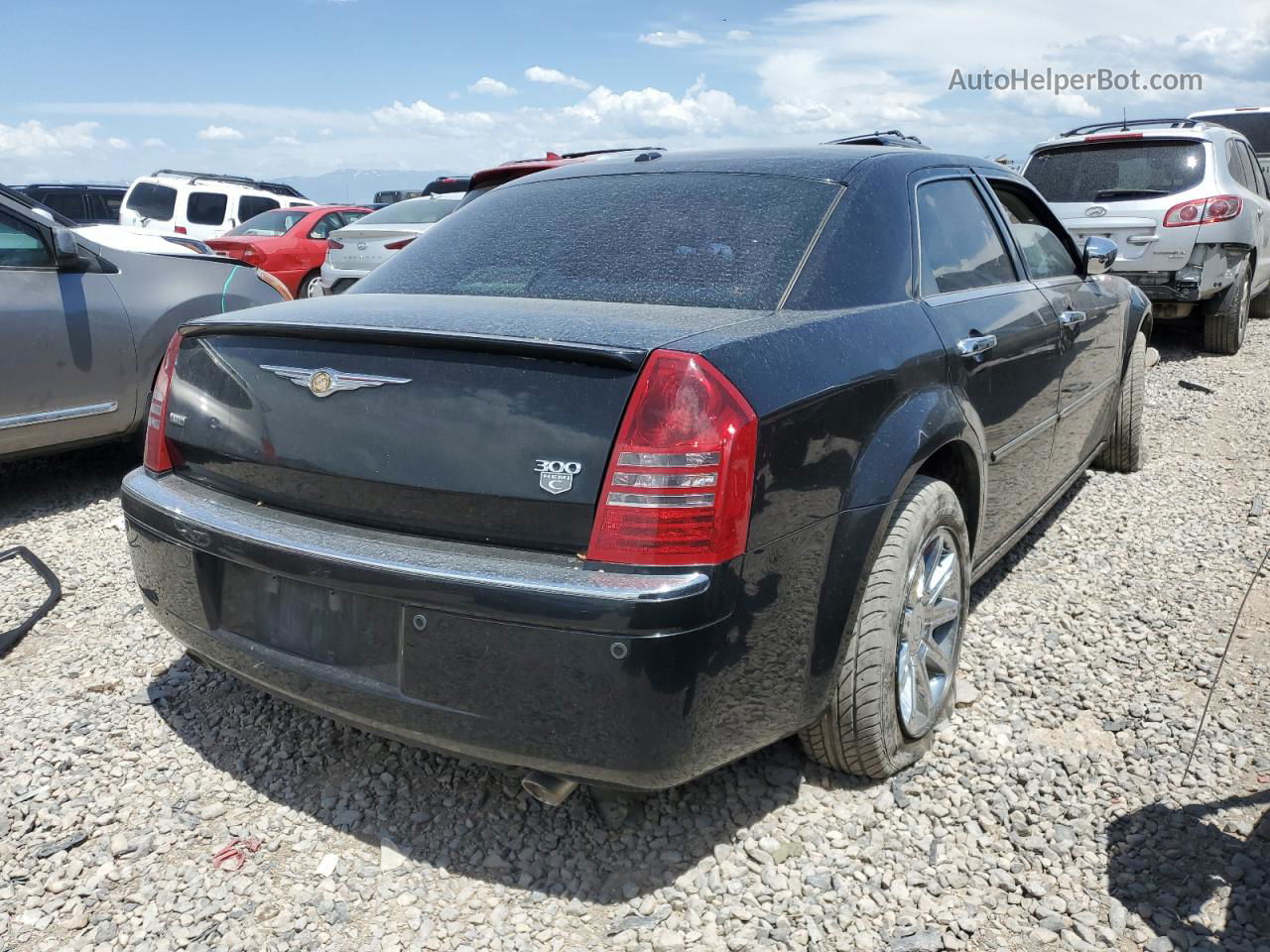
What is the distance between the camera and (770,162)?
2.98 m

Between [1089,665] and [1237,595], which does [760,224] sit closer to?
[1089,665]

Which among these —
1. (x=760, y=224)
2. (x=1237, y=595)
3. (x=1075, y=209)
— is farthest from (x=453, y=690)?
(x=1075, y=209)

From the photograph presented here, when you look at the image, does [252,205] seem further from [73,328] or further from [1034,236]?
[1034,236]

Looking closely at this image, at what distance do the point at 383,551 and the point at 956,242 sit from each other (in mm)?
2083

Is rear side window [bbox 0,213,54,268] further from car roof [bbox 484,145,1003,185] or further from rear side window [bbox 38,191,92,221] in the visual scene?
rear side window [bbox 38,191,92,221]

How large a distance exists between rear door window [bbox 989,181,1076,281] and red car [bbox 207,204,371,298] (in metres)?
9.35

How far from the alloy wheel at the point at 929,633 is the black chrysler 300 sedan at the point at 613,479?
14mm

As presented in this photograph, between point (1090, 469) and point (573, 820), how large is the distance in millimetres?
4097

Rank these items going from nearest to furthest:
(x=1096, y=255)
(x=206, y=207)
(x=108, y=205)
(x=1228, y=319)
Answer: (x=1096, y=255) → (x=1228, y=319) → (x=206, y=207) → (x=108, y=205)

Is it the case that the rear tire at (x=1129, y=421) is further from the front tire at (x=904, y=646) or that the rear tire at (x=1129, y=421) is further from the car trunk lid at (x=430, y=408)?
the car trunk lid at (x=430, y=408)

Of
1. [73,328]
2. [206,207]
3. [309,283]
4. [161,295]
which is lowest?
[309,283]

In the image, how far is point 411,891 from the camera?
2279 millimetres

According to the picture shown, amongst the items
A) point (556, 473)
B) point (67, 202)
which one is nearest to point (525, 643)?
point (556, 473)

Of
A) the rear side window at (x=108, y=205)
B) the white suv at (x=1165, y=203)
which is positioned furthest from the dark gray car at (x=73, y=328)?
the rear side window at (x=108, y=205)
